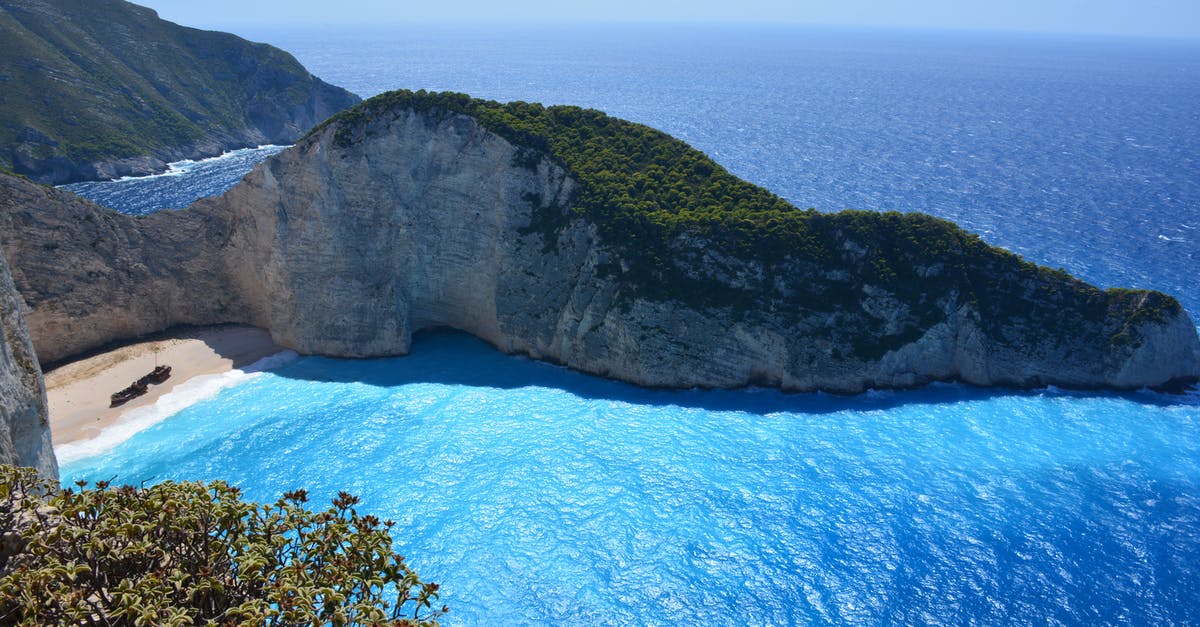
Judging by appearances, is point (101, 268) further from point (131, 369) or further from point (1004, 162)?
point (1004, 162)

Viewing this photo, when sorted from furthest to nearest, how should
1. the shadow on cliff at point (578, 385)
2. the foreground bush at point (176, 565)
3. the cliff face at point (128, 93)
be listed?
the cliff face at point (128, 93) < the shadow on cliff at point (578, 385) < the foreground bush at point (176, 565)

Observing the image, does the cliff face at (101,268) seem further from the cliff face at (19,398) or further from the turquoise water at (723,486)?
the cliff face at (19,398)

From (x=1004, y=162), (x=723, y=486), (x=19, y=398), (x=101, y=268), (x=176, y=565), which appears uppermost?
(x=1004, y=162)

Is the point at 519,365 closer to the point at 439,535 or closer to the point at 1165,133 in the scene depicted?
the point at 439,535

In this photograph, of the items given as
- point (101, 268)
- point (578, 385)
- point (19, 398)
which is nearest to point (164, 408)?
point (101, 268)

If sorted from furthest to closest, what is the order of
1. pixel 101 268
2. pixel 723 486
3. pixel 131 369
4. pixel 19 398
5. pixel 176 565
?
pixel 101 268 < pixel 131 369 < pixel 723 486 < pixel 19 398 < pixel 176 565

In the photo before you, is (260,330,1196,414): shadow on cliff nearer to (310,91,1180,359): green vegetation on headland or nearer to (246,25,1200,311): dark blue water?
(310,91,1180,359): green vegetation on headland

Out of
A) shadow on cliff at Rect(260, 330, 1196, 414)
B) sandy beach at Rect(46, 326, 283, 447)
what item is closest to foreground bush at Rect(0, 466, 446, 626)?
Answer: sandy beach at Rect(46, 326, 283, 447)

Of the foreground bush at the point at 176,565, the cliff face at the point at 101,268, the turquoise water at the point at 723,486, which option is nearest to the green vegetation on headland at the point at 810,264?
the turquoise water at the point at 723,486
